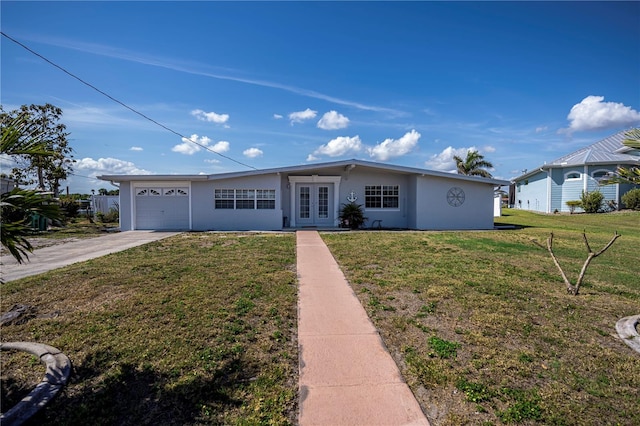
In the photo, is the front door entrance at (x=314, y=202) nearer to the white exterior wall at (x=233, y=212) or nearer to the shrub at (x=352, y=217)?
the shrub at (x=352, y=217)

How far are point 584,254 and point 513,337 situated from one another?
744 centimetres

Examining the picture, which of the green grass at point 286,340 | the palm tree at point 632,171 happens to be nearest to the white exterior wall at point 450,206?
the green grass at point 286,340

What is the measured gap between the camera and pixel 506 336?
387 cm

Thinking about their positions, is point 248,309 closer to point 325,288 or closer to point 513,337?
point 325,288

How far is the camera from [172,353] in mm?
3375

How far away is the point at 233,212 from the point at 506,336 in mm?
13806

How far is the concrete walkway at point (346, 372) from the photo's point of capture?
2.52 metres

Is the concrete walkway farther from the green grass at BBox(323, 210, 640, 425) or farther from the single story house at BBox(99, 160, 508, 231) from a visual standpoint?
the single story house at BBox(99, 160, 508, 231)

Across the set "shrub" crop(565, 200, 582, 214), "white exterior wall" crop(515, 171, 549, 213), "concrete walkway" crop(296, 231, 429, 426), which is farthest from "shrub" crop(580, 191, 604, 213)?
"concrete walkway" crop(296, 231, 429, 426)

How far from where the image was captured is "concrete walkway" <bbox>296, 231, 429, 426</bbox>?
2.52 metres

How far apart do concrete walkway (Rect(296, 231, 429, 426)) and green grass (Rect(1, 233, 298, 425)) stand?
163mm

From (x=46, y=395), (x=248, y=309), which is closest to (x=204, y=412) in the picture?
(x=46, y=395)

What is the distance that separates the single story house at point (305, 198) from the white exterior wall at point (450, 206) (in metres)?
0.04

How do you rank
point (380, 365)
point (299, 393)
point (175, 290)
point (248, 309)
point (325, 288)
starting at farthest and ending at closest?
point (325, 288), point (175, 290), point (248, 309), point (380, 365), point (299, 393)
